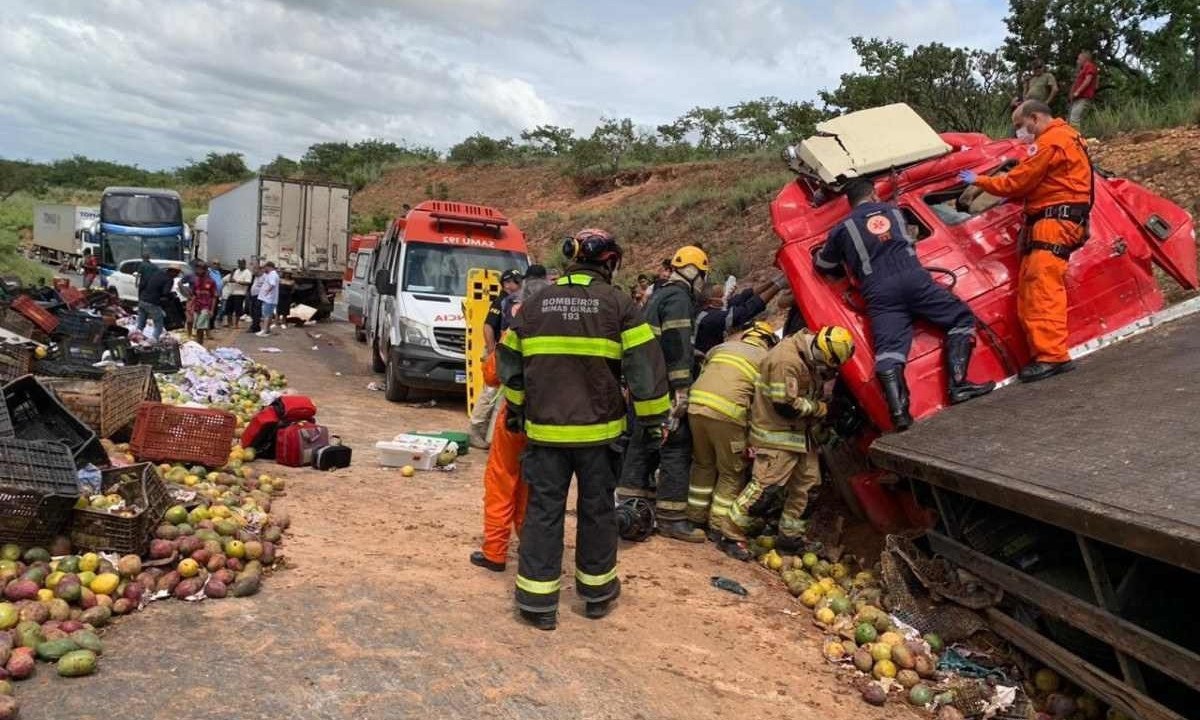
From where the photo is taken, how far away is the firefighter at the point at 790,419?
550cm

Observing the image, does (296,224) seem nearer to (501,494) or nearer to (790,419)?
(501,494)

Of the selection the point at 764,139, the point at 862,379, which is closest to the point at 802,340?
the point at 862,379

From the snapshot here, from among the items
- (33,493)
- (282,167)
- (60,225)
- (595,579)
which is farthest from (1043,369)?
(282,167)

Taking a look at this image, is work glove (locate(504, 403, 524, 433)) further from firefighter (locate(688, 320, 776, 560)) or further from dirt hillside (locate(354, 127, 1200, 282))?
A: dirt hillside (locate(354, 127, 1200, 282))

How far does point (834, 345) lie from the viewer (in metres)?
5.34

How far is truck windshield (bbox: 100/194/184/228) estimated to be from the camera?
85.2ft

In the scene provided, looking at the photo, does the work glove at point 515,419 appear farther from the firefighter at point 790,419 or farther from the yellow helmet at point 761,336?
the yellow helmet at point 761,336

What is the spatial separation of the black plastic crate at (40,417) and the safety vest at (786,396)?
429cm

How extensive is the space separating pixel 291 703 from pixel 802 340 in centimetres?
350

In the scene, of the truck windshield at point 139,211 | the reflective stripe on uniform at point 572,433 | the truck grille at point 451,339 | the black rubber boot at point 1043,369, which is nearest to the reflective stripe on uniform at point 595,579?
the reflective stripe on uniform at point 572,433

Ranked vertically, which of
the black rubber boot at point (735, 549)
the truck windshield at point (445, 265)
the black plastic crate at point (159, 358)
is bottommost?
the black rubber boot at point (735, 549)

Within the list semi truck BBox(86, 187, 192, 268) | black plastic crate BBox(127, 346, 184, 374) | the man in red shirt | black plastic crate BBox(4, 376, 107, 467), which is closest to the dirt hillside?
the man in red shirt

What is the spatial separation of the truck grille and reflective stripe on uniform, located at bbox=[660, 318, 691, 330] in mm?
5291

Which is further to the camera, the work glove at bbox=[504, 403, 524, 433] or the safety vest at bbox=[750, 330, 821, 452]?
the safety vest at bbox=[750, 330, 821, 452]
